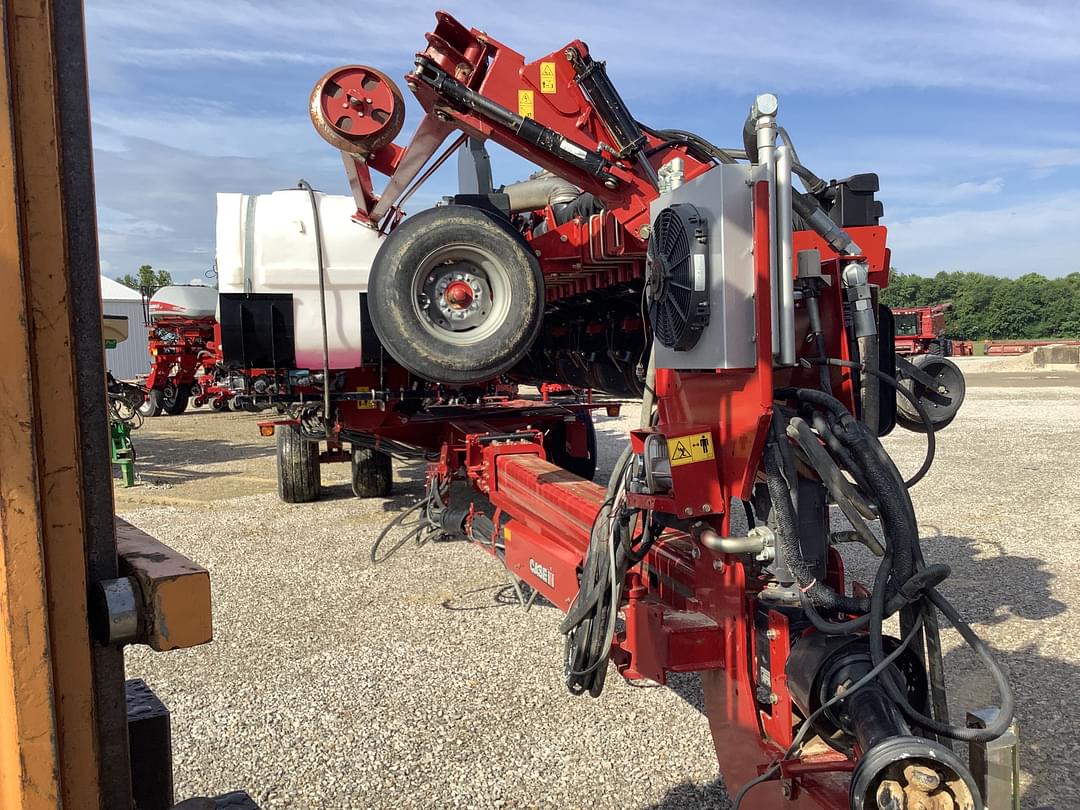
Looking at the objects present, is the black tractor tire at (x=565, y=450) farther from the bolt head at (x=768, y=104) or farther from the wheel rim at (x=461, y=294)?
the bolt head at (x=768, y=104)

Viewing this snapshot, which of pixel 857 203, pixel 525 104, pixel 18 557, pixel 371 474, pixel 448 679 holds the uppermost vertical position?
pixel 525 104

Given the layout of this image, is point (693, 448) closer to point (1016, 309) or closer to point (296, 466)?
point (296, 466)

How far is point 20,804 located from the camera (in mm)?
1107

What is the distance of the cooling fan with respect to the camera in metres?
2.26

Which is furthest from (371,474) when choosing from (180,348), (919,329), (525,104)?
(919,329)

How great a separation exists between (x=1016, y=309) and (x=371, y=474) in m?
58.4

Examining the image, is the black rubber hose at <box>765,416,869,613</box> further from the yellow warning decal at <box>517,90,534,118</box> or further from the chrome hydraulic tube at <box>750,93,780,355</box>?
the yellow warning decal at <box>517,90,534,118</box>

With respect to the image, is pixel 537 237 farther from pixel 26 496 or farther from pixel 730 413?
pixel 26 496

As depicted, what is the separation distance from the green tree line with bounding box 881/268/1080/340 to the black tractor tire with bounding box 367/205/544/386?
55.6m

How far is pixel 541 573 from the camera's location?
12.4 ft

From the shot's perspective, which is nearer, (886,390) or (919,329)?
(886,390)

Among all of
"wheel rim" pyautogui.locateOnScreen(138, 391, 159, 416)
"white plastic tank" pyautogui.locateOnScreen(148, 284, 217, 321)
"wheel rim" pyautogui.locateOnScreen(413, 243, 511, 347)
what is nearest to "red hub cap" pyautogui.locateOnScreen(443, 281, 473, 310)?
"wheel rim" pyautogui.locateOnScreen(413, 243, 511, 347)

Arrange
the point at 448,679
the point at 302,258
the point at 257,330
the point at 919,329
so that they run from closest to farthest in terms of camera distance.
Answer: the point at 448,679 → the point at 257,330 → the point at 302,258 → the point at 919,329

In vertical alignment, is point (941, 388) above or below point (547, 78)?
below
